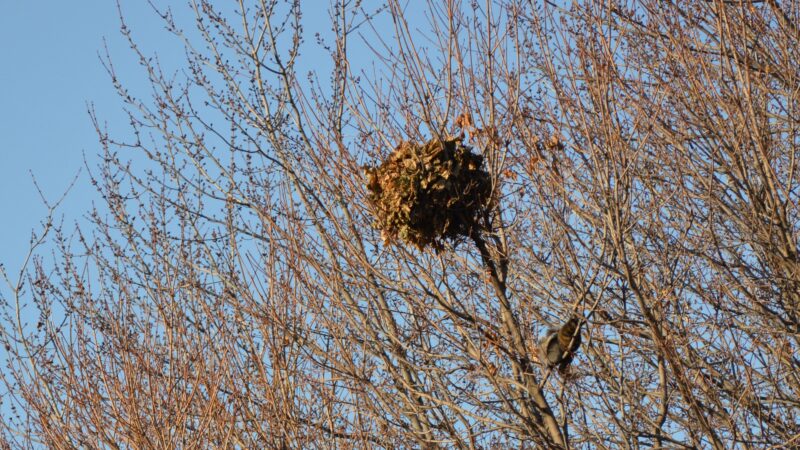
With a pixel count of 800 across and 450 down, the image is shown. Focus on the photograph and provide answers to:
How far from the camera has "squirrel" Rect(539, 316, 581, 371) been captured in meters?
4.99

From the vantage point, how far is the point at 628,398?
5.26 m

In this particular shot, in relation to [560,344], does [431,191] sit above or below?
above

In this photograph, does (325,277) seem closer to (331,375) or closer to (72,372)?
(331,375)

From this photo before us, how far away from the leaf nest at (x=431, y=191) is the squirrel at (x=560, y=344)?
2.12 ft

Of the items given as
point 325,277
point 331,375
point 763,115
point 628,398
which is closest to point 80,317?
point 331,375

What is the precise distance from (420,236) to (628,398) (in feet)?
4.41

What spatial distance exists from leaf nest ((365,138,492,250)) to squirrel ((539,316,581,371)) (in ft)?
2.12

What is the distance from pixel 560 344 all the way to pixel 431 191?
97 centimetres

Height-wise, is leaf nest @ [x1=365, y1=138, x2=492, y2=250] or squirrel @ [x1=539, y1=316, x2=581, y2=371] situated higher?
leaf nest @ [x1=365, y1=138, x2=492, y2=250]

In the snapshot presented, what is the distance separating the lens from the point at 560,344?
16.5 ft

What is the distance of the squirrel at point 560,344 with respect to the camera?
499cm

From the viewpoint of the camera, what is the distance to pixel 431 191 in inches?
195

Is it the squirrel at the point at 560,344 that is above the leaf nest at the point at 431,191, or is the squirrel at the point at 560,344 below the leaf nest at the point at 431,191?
below

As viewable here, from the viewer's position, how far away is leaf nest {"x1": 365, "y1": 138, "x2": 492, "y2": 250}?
16.2 feet
